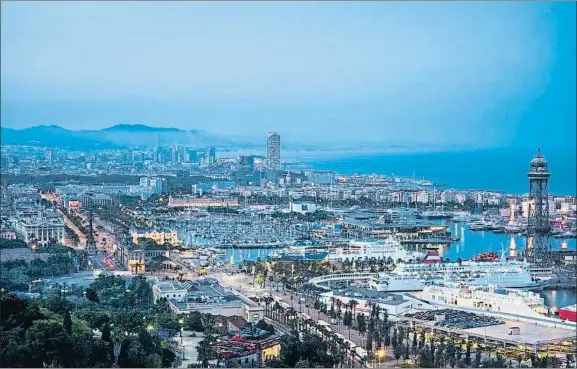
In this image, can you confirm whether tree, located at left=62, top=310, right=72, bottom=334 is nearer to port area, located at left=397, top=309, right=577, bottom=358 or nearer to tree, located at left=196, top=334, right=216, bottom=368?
tree, located at left=196, top=334, right=216, bottom=368

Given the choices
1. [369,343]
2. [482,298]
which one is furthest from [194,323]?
[482,298]

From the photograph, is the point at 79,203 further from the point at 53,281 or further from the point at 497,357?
the point at 497,357

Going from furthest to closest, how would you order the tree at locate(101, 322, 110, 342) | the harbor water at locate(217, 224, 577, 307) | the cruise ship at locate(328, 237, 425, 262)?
the harbor water at locate(217, 224, 577, 307)
the cruise ship at locate(328, 237, 425, 262)
the tree at locate(101, 322, 110, 342)

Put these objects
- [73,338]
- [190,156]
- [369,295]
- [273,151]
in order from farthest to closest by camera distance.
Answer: [190,156] < [273,151] < [369,295] < [73,338]

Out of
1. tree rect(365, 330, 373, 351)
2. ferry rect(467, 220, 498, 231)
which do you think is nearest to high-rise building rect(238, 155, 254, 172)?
ferry rect(467, 220, 498, 231)

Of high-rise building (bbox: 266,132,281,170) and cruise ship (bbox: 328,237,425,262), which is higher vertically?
high-rise building (bbox: 266,132,281,170)

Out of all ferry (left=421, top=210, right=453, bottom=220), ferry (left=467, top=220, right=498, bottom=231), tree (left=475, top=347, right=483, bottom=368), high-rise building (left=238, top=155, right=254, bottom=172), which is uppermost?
high-rise building (left=238, top=155, right=254, bottom=172)

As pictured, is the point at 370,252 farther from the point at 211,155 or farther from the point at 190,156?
the point at 190,156
